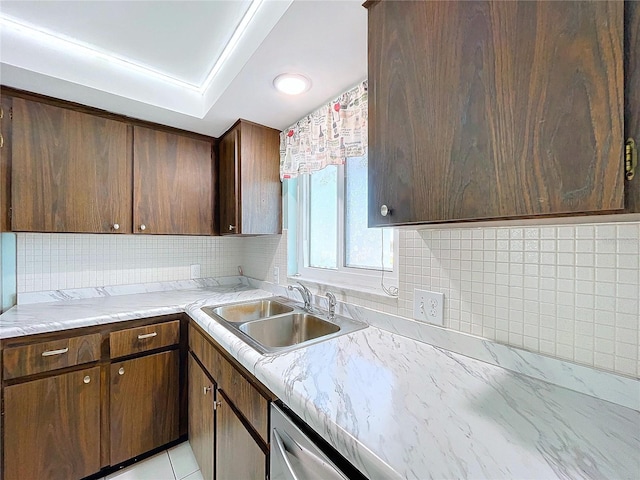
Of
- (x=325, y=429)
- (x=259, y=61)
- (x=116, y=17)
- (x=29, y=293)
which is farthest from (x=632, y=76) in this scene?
(x=29, y=293)

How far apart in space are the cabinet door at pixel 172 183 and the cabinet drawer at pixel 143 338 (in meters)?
0.65

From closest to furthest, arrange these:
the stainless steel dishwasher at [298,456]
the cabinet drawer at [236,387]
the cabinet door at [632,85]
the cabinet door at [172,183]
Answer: the cabinet door at [632,85]
the stainless steel dishwasher at [298,456]
the cabinet drawer at [236,387]
the cabinet door at [172,183]

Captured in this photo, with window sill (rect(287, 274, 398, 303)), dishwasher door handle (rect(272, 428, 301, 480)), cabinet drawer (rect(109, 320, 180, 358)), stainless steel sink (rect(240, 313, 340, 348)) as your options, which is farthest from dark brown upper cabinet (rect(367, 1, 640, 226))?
cabinet drawer (rect(109, 320, 180, 358))

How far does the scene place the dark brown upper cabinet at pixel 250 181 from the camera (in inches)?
72.3

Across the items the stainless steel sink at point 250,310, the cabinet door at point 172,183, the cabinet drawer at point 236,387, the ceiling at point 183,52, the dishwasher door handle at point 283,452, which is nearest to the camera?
the dishwasher door handle at point 283,452

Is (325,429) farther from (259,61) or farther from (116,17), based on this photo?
(116,17)

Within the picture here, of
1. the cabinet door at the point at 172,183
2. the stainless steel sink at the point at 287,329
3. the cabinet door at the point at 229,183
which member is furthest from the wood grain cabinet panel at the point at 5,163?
the stainless steel sink at the point at 287,329

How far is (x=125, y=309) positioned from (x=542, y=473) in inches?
73.4

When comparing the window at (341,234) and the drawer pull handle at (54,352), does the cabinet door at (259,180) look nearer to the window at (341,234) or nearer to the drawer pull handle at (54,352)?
the window at (341,234)

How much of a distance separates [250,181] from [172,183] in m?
0.58

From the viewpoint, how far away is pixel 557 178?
0.50 metres

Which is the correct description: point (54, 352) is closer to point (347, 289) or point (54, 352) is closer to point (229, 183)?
point (229, 183)

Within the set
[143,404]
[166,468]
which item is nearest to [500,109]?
[143,404]

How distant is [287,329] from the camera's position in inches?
59.7
